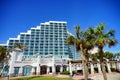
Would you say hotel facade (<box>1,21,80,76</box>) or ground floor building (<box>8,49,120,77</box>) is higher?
hotel facade (<box>1,21,80,76</box>)

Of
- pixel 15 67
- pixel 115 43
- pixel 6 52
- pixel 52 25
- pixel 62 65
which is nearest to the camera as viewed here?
pixel 115 43

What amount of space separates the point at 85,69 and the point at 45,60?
950 inches

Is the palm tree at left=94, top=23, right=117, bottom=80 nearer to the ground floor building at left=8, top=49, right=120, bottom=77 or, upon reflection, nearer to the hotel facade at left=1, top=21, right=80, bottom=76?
the ground floor building at left=8, top=49, right=120, bottom=77

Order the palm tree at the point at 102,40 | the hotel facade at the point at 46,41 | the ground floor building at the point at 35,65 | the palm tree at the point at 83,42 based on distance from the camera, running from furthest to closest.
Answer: the hotel facade at the point at 46,41 → the ground floor building at the point at 35,65 → the palm tree at the point at 83,42 → the palm tree at the point at 102,40

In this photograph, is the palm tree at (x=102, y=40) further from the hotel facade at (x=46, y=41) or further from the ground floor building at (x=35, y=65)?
the hotel facade at (x=46, y=41)

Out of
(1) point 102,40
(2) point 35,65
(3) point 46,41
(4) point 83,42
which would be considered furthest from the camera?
(3) point 46,41

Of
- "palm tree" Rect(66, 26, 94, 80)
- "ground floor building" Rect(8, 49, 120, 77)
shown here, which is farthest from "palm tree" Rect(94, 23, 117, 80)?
"ground floor building" Rect(8, 49, 120, 77)

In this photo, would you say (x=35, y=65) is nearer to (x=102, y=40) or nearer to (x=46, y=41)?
(x=102, y=40)

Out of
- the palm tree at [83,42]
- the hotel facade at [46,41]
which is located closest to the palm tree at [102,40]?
the palm tree at [83,42]

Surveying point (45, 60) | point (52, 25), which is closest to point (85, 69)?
point (45, 60)

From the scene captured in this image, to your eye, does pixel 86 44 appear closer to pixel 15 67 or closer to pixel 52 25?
pixel 15 67

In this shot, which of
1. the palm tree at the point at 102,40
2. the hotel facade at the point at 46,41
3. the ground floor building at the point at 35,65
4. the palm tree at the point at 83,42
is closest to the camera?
the palm tree at the point at 102,40

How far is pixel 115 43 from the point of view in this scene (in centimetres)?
1666

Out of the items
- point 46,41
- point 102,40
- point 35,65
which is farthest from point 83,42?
point 46,41
